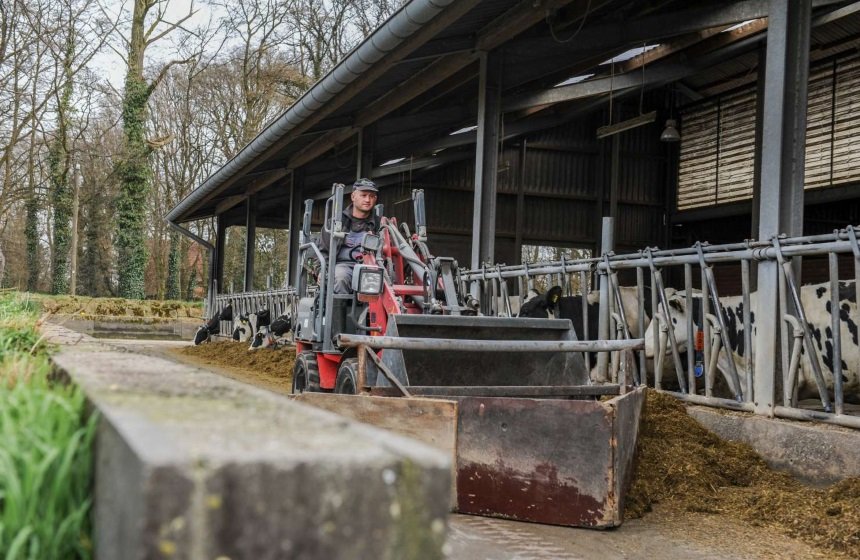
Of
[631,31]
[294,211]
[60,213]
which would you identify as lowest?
[294,211]

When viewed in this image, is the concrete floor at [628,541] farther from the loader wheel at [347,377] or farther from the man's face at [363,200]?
the man's face at [363,200]

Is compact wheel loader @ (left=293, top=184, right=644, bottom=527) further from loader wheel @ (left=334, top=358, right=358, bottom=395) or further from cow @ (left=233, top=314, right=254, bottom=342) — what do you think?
cow @ (left=233, top=314, right=254, bottom=342)

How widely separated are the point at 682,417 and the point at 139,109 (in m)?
27.4

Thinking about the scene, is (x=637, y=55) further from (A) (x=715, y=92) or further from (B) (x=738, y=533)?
(B) (x=738, y=533)

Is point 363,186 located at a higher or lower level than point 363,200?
higher

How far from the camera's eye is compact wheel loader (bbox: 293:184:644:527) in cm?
461

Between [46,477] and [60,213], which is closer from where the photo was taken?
[46,477]

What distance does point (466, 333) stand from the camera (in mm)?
6348

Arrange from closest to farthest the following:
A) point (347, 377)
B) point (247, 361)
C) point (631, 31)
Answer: point (347, 377)
point (631, 31)
point (247, 361)

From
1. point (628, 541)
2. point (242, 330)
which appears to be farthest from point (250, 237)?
point (628, 541)

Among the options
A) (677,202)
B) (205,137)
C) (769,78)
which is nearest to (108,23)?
(205,137)

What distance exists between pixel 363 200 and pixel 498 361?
2052mm

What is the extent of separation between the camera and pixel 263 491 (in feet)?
4.42

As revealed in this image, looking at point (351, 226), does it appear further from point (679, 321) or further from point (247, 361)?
point (247, 361)
